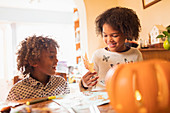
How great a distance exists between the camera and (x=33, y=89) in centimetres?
85

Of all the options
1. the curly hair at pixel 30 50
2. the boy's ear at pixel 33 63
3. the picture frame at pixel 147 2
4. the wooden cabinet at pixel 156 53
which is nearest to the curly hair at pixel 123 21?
the curly hair at pixel 30 50

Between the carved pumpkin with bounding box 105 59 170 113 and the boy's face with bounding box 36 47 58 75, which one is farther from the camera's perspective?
the boy's face with bounding box 36 47 58 75

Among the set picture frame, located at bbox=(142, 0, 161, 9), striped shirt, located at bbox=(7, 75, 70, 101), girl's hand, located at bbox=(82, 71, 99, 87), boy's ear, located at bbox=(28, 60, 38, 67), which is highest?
picture frame, located at bbox=(142, 0, 161, 9)

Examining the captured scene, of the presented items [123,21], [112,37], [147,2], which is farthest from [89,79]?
[147,2]

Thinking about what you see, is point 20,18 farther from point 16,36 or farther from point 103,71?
point 103,71

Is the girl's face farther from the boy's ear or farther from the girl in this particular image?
the boy's ear

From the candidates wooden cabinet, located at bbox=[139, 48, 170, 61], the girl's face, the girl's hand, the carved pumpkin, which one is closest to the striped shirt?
the girl's hand

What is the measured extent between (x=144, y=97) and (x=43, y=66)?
710mm

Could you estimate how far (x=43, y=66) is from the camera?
35.6 inches

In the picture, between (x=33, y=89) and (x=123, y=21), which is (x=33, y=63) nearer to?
(x=33, y=89)

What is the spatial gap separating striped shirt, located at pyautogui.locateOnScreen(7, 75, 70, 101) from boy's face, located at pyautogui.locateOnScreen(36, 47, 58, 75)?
0.06 metres

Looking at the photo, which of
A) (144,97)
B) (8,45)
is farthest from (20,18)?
(144,97)

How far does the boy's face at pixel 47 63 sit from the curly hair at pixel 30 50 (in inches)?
0.9

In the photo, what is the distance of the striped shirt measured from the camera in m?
0.81
